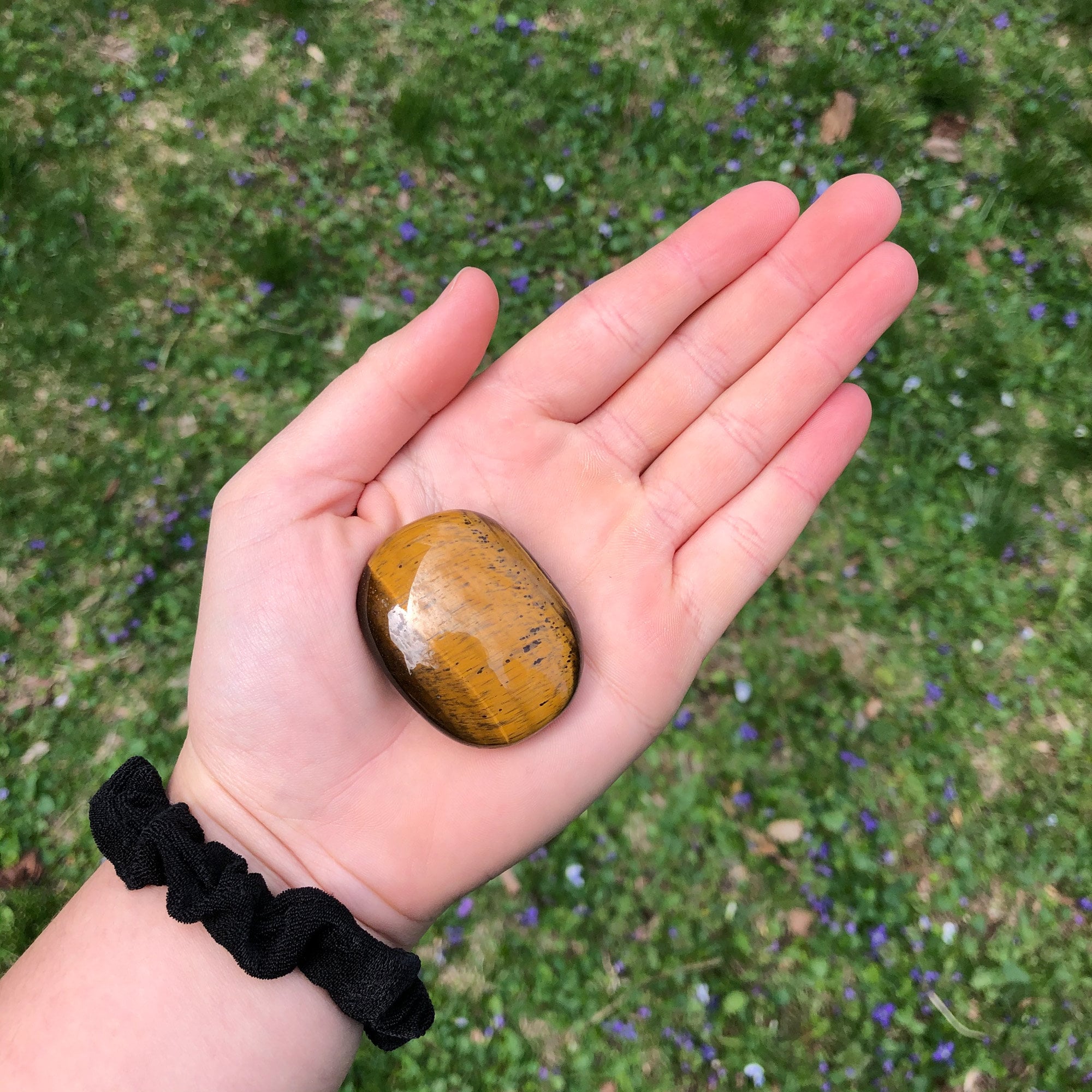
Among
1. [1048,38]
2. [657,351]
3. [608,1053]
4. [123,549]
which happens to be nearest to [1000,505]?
[657,351]

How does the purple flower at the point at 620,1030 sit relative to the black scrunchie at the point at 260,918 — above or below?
below

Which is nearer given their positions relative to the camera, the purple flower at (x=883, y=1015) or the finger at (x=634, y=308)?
the finger at (x=634, y=308)

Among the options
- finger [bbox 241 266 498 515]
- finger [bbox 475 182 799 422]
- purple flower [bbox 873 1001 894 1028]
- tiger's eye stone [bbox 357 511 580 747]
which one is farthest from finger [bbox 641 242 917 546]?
purple flower [bbox 873 1001 894 1028]

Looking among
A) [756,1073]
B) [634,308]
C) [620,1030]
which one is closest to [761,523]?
[634,308]

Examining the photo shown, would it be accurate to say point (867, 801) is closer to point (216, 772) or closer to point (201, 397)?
point (216, 772)

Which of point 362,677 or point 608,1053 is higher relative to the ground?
point 362,677

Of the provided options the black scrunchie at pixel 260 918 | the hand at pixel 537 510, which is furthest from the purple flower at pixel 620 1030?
the black scrunchie at pixel 260 918

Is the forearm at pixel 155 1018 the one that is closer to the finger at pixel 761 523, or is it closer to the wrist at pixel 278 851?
the wrist at pixel 278 851
